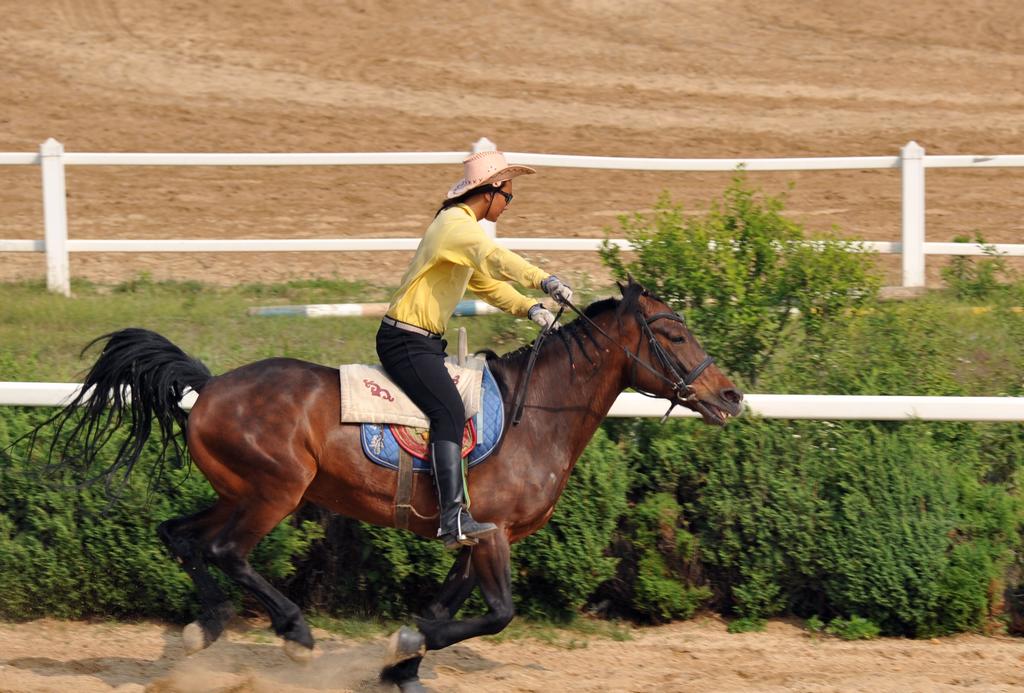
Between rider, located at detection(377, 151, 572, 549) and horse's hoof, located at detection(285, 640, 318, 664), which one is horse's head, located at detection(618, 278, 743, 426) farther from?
horse's hoof, located at detection(285, 640, 318, 664)

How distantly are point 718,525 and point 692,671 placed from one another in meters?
0.92

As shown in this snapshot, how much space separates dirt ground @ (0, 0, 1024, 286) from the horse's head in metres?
6.32

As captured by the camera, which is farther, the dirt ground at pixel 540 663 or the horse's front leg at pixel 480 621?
the dirt ground at pixel 540 663

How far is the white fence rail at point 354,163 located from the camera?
37.4ft

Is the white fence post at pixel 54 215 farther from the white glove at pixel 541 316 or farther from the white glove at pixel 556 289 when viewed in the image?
the white glove at pixel 556 289

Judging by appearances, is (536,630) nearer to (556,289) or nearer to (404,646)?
(404,646)

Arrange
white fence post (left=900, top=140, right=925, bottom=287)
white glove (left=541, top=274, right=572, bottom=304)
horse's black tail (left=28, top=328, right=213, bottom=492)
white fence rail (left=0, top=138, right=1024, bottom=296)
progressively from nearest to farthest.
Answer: white glove (left=541, top=274, right=572, bottom=304) → horse's black tail (left=28, top=328, right=213, bottom=492) → white fence rail (left=0, top=138, right=1024, bottom=296) → white fence post (left=900, top=140, right=925, bottom=287)

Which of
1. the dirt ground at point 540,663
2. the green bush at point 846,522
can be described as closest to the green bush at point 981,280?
the green bush at point 846,522

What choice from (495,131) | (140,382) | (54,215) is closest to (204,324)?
(54,215)

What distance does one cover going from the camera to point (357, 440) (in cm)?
633

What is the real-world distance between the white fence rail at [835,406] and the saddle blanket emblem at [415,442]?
1.31 metres

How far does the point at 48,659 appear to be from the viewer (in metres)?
6.93

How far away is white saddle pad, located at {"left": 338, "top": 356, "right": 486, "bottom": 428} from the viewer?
6324 millimetres

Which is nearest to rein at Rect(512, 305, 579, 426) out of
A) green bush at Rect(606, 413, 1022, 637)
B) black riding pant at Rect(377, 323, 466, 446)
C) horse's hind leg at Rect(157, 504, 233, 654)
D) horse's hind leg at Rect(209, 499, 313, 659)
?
black riding pant at Rect(377, 323, 466, 446)
